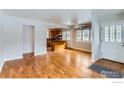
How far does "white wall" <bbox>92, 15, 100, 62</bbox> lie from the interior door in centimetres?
19

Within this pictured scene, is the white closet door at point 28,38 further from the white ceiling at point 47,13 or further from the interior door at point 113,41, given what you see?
the interior door at point 113,41

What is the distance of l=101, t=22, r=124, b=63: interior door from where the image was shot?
4672 mm

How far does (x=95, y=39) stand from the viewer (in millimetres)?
5109

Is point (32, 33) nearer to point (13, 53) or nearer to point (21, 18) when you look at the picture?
point (21, 18)

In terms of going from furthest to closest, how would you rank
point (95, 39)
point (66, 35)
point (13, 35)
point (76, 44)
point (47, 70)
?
point (66, 35)
point (76, 44)
point (13, 35)
point (95, 39)
point (47, 70)

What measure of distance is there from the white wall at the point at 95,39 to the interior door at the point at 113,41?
19cm

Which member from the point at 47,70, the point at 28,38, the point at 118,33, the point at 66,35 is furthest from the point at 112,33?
the point at 66,35

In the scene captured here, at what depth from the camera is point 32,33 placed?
7.34 metres

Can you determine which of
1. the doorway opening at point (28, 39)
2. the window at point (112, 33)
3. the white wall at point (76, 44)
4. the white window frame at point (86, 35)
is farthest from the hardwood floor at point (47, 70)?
the white window frame at point (86, 35)

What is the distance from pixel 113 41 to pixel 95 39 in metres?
0.70

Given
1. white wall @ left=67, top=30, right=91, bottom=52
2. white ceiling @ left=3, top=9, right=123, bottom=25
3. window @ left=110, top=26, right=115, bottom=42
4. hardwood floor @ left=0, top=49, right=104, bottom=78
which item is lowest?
hardwood floor @ left=0, top=49, right=104, bottom=78

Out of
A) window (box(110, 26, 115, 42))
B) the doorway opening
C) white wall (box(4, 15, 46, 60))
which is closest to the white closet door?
the doorway opening

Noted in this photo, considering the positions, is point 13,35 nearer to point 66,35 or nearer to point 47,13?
point 47,13

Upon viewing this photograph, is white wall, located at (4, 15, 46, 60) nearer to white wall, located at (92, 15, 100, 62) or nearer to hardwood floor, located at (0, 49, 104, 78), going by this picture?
hardwood floor, located at (0, 49, 104, 78)
